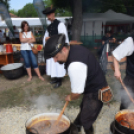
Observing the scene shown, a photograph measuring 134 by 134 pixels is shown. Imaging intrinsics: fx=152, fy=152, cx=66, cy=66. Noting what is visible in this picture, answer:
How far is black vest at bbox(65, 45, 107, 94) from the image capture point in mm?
1689

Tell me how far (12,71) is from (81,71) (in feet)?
14.6

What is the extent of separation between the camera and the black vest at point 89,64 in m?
1.69

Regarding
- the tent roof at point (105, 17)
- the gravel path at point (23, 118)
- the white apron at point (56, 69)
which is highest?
the tent roof at point (105, 17)

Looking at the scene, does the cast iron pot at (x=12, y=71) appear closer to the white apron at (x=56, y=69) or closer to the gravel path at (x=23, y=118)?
the white apron at (x=56, y=69)

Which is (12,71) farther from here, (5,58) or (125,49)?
(125,49)

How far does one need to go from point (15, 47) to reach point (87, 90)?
512 centimetres

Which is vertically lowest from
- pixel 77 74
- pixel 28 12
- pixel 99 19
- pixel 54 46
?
pixel 77 74

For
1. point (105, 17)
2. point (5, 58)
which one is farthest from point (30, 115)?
point (105, 17)

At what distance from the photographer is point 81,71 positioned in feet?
5.17

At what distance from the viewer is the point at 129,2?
22.1m

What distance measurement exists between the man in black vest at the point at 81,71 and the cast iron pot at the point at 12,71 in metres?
4.07

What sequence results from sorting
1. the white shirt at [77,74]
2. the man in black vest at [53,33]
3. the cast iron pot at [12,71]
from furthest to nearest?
the cast iron pot at [12,71] < the man in black vest at [53,33] < the white shirt at [77,74]

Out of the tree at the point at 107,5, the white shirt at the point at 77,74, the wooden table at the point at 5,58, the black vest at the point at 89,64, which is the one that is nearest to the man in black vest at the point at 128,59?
the black vest at the point at 89,64

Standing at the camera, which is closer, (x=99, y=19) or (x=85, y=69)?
(x=85, y=69)
